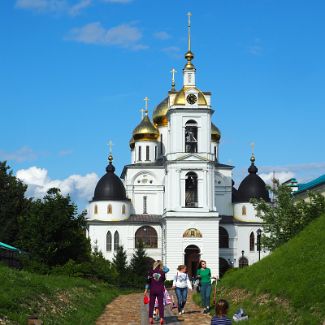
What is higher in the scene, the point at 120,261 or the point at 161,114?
the point at 161,114

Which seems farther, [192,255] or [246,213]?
[246,213]

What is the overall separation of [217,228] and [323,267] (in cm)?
4472

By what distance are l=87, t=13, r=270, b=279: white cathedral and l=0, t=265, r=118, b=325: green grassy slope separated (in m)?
38.1

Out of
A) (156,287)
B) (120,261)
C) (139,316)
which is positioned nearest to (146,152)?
(120,261)

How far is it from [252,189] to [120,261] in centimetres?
1468

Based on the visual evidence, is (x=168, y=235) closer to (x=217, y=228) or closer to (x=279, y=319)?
(x=217, y=228)

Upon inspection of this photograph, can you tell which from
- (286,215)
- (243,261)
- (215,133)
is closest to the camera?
(286,215)

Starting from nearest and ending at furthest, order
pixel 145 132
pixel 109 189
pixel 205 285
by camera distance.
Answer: pixel 205 285
pixel 109 189
pixel 145 132

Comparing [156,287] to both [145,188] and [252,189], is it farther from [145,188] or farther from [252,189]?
[252,189]

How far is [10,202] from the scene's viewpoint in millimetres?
59031

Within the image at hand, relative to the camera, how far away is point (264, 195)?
68562mm

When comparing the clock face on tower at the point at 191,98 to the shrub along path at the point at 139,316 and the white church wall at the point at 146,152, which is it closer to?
the white church wall at the point at 146,152

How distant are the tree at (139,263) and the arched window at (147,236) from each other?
4152mm

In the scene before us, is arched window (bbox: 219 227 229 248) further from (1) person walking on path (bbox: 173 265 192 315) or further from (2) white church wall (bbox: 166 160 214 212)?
(1) person walking on path (bbox: 173 265 192 315)
